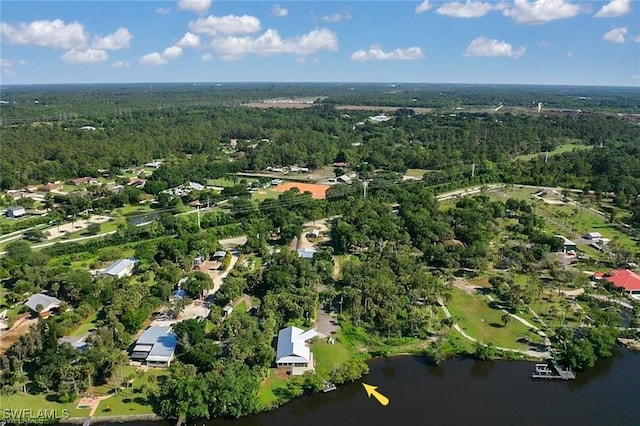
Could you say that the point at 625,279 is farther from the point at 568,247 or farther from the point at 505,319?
the point at 505,319

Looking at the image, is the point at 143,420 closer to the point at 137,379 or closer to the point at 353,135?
the point at 137,379

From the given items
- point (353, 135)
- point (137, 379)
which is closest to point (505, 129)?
point (353, 135)

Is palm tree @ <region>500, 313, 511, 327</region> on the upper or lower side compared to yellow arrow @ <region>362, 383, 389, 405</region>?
upper

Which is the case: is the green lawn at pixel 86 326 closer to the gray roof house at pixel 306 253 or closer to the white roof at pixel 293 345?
the white roof at pixel 293 345

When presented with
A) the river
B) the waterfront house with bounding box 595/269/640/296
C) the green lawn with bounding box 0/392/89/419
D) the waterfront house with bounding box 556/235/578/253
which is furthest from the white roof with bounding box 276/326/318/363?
the waterfront house with bounding box 556/235/578/253

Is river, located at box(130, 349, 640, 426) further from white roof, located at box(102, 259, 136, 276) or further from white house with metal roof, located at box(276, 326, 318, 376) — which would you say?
white roof, located at box(102, 259, 136, 276)

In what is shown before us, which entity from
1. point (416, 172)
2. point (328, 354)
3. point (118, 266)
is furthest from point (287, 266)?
point (416, 172)
